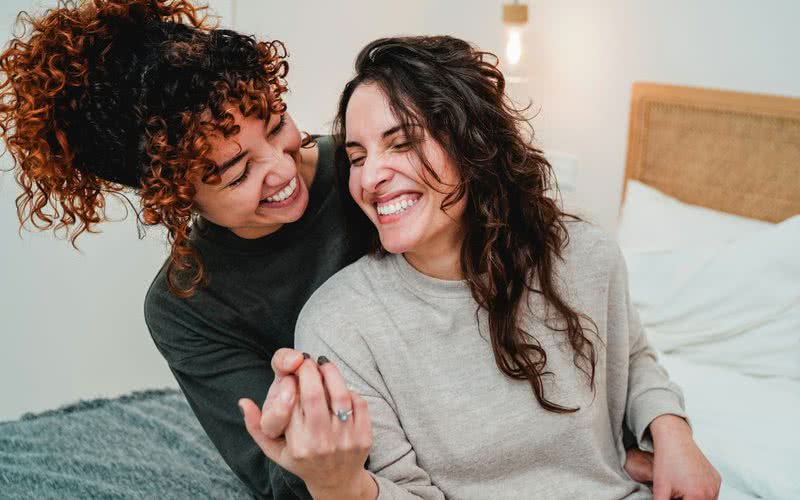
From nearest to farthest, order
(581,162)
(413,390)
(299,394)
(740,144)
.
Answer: (299,394) → (413,390) → (740,144) → (581,162)

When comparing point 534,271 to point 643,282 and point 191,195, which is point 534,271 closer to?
point 191,195

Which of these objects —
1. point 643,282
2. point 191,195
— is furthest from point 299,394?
point 643,282

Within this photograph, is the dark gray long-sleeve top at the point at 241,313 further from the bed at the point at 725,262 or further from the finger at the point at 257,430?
the bed at the point at 725,262

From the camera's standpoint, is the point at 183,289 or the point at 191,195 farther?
the point at 183,289

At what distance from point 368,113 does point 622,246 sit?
1335 mm

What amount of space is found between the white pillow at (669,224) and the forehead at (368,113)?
1244mm

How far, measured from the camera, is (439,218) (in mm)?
1163

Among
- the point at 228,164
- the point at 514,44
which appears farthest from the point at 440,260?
the point at 514,44

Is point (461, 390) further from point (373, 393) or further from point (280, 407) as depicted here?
point (280, 407)

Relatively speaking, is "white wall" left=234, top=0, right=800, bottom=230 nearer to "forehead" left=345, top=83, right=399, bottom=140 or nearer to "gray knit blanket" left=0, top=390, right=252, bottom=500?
"gray knit blanket" left=0, top=390, right=252, bottom=500

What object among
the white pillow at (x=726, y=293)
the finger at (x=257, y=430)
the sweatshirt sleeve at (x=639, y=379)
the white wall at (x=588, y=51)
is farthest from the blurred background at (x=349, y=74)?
the finger at (x=257, y=430)

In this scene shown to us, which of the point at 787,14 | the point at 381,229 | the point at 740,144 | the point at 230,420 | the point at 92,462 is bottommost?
the point at 92,462

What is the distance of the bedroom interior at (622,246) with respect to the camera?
152 cm

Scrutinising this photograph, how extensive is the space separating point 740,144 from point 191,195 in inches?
67.3
